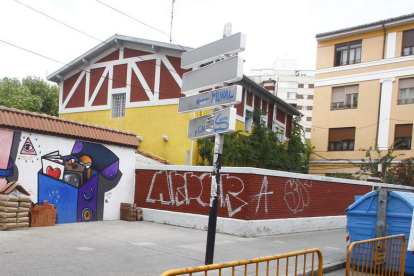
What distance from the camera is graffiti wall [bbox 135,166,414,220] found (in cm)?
1143

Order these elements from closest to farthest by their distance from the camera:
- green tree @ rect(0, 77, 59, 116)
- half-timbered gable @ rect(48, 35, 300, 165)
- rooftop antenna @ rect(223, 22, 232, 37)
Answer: rooftop antenna @ rect(223, 22, 232, 37), half-timbered gable @ rect(48, 35, 300, 165), green tree @ rect(0, 77, 59, 116)

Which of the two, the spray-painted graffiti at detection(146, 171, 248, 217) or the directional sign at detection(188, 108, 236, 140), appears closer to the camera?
the directional sign at detection(188, 108, 236, 140)

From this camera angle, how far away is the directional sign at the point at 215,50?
6762mm

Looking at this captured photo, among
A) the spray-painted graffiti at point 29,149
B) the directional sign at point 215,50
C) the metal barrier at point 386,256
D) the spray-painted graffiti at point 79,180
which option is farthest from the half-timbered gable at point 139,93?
the metal barrier at point 386,256

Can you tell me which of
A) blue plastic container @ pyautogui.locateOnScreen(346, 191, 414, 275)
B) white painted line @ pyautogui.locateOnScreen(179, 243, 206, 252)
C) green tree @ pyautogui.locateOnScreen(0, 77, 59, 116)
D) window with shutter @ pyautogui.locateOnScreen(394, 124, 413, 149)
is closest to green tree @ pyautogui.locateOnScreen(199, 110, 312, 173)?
window with shutter @ pyautogui.locateOnScreen(394, 124, 413, 149)

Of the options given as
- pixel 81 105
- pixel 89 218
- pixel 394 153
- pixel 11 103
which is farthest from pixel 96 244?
pixel 11 103

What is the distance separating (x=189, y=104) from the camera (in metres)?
7.68

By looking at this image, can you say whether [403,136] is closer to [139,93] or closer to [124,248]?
[139,93]

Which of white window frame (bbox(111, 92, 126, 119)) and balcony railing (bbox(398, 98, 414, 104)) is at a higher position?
balcony railing (bbox(398, 98, 414, 104))

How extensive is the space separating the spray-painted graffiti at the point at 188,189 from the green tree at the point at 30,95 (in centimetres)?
2385

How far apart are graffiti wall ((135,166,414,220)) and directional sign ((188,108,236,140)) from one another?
421 centimetres

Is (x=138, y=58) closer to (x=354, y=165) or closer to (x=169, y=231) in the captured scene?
(x=169, y=231)

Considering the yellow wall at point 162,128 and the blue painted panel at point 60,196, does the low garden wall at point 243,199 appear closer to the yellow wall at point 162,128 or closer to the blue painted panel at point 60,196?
the blue painted panel at point 60,196

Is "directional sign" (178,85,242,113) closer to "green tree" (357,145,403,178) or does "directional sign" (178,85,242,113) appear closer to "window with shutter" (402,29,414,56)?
"green tree" (357,145,403,178)
